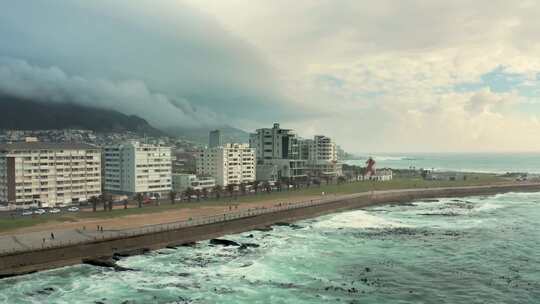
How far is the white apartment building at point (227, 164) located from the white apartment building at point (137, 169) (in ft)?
64.1

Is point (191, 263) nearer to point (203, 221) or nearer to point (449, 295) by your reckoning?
point (203, 221)

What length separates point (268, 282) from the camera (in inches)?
1796

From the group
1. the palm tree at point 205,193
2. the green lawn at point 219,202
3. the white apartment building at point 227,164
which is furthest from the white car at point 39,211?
the white apartment building at point 227,164

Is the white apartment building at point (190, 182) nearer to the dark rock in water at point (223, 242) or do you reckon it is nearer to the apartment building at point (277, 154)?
the apartment building at point (277, 154)

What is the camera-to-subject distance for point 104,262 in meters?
52.2

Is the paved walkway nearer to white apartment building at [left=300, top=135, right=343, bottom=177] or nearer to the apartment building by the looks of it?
the apartment building

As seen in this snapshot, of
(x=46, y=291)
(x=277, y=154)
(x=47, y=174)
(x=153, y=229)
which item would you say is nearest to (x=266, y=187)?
(x=47, y=174)

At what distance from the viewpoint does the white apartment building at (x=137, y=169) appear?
11256 centimetres

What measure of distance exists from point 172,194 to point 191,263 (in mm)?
44169

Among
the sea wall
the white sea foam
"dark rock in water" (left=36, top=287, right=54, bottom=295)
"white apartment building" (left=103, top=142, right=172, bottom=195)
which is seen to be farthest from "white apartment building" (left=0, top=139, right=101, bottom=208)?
"dark rock in water" (left=36, top=287, right=54, bottom=295)

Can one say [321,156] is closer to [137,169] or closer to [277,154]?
[277,154]

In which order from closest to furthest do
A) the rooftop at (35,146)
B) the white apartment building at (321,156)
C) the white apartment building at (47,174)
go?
the white apartment building at (47,174), the rooftop at (35,146), the white apartment building at (321,156)

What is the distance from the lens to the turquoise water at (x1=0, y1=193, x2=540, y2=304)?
41469 millimetres

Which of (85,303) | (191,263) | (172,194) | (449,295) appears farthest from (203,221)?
(449,295)
